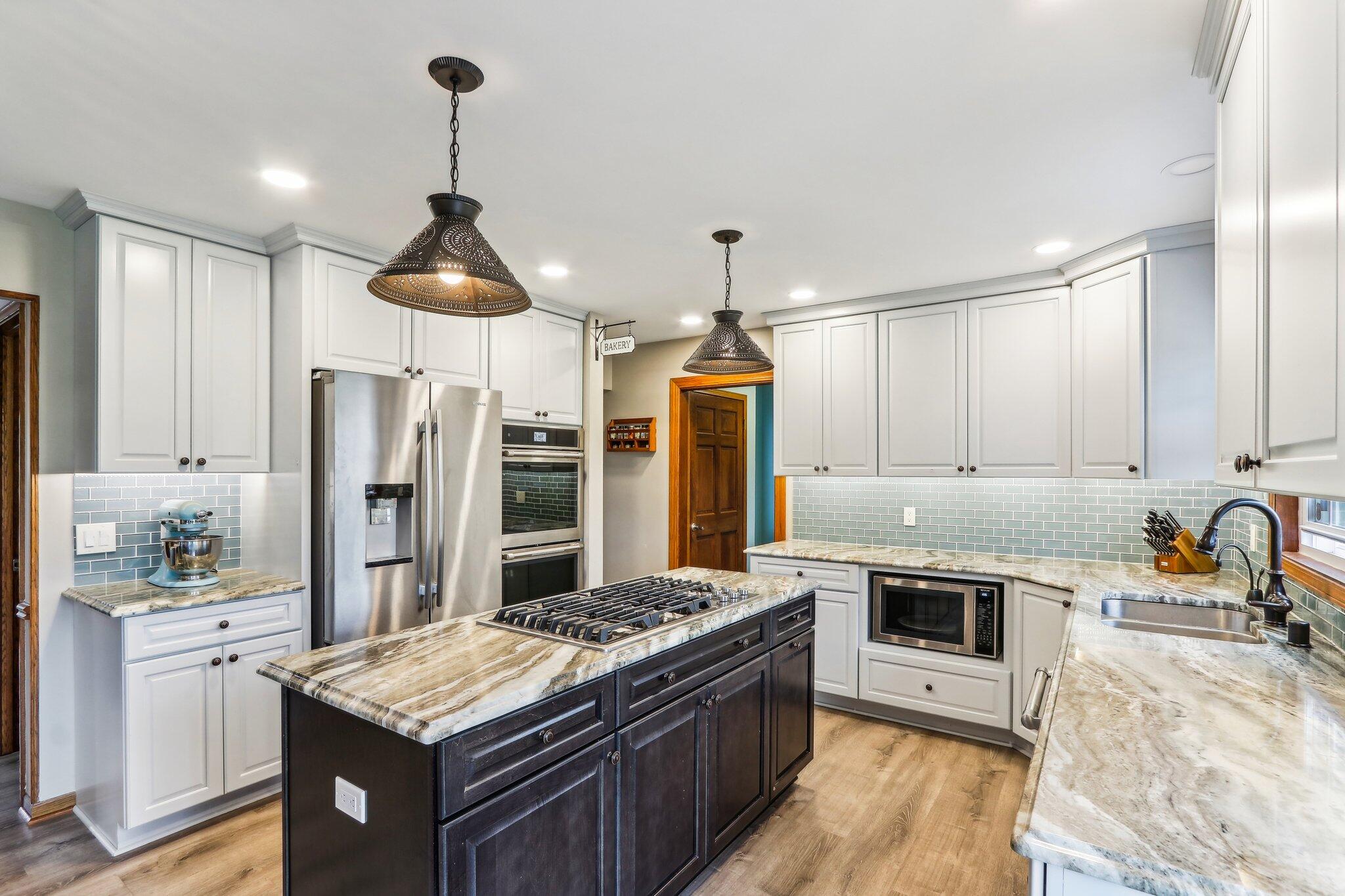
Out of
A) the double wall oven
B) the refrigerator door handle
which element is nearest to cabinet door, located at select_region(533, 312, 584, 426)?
the double wall oven

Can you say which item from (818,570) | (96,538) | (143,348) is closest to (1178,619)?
(818,570)

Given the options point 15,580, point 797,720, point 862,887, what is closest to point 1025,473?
point 797,720

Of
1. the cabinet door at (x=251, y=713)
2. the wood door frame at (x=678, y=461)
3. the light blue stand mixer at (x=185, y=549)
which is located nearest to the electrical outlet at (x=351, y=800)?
the cabinet door at (x=251, y=713)

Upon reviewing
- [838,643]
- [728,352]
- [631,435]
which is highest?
[728,352]

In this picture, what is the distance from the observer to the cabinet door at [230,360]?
3.00 metres

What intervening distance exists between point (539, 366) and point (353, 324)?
121 centimetres

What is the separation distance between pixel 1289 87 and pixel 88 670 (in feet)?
13.3

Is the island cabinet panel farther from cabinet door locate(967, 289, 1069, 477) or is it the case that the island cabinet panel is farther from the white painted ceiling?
cabinet door locate(967, 289, 1069, 477)

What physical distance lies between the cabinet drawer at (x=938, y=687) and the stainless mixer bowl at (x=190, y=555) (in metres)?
3.30

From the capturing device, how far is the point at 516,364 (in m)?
4.06

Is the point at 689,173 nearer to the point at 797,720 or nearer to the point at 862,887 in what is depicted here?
the point at 797,720

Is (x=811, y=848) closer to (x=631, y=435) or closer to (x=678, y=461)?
(x=678, y=461)

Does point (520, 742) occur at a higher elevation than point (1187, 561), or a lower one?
lower

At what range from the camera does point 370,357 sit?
3.29m
